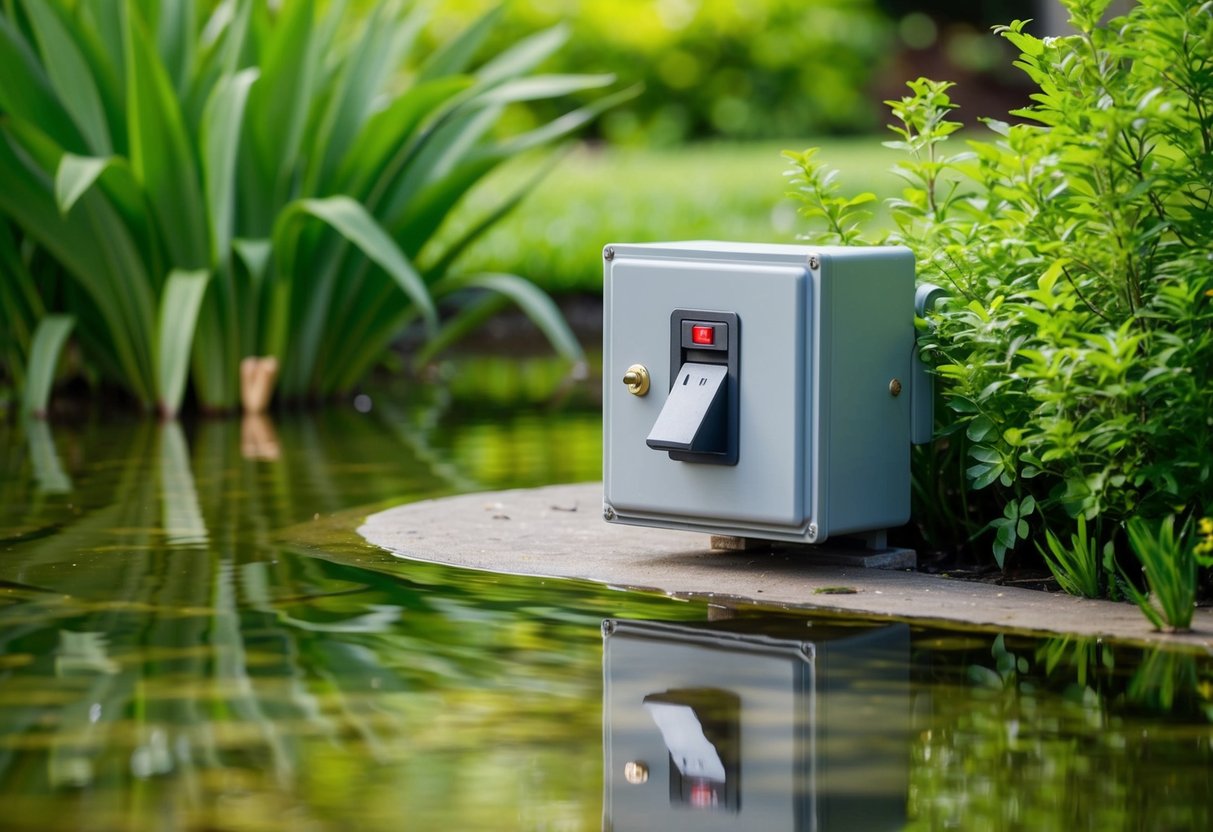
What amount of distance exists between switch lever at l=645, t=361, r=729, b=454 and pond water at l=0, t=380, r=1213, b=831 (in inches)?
16.7

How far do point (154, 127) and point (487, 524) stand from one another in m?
3.34

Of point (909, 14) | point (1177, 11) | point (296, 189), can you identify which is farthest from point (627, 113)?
point (1177, 11)

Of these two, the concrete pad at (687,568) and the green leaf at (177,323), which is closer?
the concrete pad at (687,568)

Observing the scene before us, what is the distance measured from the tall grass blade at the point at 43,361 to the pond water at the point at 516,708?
315cm

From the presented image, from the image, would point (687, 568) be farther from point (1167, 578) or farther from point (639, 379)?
point (1167, 578)

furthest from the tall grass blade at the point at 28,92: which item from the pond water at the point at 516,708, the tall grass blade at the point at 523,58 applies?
the pond water at the point at 516,708

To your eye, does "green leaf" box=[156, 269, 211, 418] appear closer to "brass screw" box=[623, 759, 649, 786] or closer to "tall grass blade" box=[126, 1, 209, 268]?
"tall grass blade" box=[126, 1, 209, 268]

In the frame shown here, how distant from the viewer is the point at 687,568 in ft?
17.0

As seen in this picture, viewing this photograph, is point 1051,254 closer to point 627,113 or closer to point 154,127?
point 154,127

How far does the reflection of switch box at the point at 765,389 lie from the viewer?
489cm

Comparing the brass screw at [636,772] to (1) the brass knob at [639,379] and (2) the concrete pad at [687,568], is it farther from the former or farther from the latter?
(1) the brass knob at [639,379]

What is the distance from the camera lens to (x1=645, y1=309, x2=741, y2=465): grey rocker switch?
4.93 meters

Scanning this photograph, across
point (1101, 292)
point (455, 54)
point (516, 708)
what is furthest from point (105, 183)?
point (516, 708)

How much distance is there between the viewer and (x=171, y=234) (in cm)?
874
